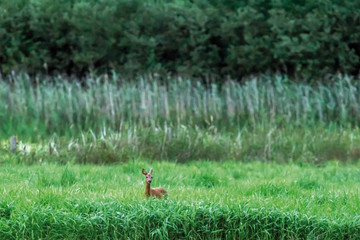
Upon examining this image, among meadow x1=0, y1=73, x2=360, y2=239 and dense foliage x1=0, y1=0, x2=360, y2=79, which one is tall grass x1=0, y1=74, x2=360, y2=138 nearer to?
meadow x1=0, y1=73, x2=360, y2=239

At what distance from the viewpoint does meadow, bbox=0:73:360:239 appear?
4.56m

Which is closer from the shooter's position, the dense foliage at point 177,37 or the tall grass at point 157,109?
the tall grass at point 157,109

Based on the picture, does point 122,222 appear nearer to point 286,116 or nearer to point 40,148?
point 40,148

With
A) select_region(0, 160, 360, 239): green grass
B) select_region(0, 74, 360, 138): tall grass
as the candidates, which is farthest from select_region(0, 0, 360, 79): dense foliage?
select_region(0, 160, 360, 239): green grass

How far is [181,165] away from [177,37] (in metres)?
6.78

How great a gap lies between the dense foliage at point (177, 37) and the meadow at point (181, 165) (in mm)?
1396

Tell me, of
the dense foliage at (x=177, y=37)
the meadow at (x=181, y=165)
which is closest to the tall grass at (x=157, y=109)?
the meadow at (x=181, y=165)

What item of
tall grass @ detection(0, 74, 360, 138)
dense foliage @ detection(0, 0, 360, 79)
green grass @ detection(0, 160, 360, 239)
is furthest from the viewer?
dense foliage @ detection(0, 0, 360, 79)

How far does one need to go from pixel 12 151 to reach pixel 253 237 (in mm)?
4513

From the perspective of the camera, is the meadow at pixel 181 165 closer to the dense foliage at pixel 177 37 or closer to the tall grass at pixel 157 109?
the tall grass at pixel 157 109

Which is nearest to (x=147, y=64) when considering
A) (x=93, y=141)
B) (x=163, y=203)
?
(x=93, y=141)

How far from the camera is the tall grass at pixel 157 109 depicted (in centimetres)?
996

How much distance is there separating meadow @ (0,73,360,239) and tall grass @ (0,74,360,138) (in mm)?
29

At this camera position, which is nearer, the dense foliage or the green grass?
the green grass
